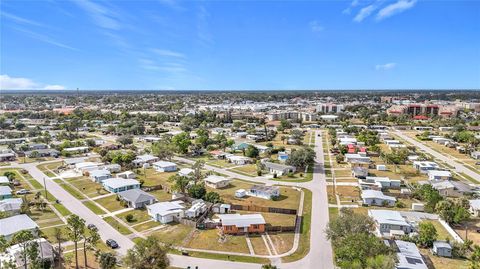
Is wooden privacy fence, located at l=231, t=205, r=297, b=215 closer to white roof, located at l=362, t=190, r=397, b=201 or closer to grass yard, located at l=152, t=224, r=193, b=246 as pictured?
grass yard, located at l=152, t=224, r=193, b=246

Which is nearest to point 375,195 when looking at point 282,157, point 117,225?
point 282,157

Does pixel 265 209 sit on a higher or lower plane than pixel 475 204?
lower

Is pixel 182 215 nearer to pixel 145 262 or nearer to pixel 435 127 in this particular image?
pixel 145 262

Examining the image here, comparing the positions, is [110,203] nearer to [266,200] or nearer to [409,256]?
[266,200]

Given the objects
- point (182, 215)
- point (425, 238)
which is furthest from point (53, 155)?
point (425, 238)

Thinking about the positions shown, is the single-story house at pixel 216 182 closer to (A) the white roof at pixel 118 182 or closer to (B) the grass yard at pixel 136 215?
(A) the white roof at pixel 118 182

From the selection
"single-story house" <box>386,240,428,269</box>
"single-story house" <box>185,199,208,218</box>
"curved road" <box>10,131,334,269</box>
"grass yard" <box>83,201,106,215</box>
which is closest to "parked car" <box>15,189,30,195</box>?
"curved road" <box>10,131,334,269</box>

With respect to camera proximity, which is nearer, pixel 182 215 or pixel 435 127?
pixel 182 215
